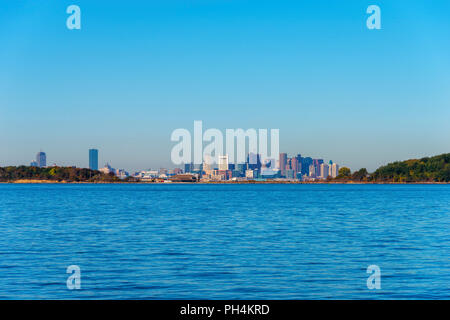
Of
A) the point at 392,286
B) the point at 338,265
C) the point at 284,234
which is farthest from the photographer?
the point at 284,234

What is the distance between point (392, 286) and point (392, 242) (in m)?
14.4

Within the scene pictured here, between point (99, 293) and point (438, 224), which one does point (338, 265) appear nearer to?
point (99, 293)

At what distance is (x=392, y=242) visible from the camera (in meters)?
33.6

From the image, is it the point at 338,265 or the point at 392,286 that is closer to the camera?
the point at 392,286

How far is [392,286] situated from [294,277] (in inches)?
142
